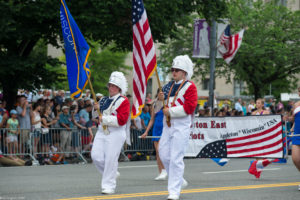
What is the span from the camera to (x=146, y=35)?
31.5ft

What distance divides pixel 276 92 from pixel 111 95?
43.3 metres

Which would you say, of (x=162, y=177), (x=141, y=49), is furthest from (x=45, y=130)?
(x=141, y=49)

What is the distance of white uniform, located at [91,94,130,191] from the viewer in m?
9.48

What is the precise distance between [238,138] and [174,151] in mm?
5804

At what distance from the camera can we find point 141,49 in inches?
379

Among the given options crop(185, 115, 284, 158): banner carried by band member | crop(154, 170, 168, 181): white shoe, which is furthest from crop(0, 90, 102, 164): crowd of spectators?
crop(154, 170, 168, 181): white shoe

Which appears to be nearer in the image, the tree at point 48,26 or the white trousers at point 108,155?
the white trousers at point 108,155

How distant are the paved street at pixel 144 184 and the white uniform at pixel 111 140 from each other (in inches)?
12.1

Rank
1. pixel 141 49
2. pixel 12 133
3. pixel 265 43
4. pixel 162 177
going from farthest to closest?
1. pixel 265 43
2. pixel 12 133
3. pixel 162 177
4. pixel 141 49

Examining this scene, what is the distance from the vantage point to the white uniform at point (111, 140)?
948cm

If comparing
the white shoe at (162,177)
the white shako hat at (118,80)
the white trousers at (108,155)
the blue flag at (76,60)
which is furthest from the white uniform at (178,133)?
the white shoe at (162,177)

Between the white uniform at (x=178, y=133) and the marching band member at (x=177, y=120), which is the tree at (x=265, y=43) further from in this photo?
the white uniform at (x=178, y=133)

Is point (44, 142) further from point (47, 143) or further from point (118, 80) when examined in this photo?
point (118, 80)

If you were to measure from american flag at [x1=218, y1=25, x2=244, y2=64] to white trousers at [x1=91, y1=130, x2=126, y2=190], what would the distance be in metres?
15.8
